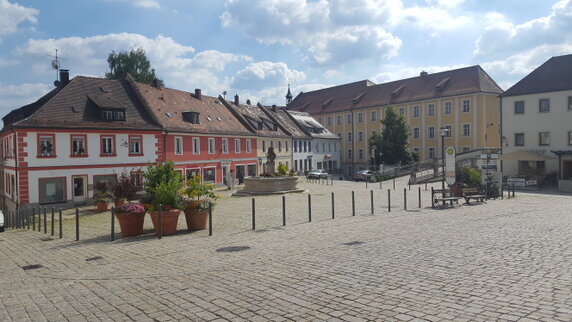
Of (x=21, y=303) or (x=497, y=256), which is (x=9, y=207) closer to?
(x=21, y=303)

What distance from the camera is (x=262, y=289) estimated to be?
6.95m

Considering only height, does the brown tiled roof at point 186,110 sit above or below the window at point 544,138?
above

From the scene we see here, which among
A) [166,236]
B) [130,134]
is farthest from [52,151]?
[166,236]

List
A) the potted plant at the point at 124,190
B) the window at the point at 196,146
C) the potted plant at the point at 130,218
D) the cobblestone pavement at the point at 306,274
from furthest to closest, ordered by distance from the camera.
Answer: the window at the point at 196,146 → the potted plant at the point at 124,190 → the potted plant at the point at 130,218 → the cobblestone pavement at the point at 306,274

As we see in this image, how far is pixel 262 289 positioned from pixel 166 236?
6.36 metres

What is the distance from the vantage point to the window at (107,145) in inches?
1179

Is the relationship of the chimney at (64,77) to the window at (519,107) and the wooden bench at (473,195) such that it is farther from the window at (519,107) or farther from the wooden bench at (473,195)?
the window at (519,107)

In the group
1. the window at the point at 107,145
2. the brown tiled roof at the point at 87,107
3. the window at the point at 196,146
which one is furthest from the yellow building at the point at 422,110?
the window at the point at 107,145

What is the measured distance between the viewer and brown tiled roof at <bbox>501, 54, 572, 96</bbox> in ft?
117

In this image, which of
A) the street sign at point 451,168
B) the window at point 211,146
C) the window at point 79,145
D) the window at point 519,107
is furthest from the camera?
the window at point 211,146

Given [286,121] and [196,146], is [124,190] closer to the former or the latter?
[196,146]

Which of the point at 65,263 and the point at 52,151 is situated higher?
the point at 52,151

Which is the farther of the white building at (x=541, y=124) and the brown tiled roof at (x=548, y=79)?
the brown tiled roof at (x=548, y=79)

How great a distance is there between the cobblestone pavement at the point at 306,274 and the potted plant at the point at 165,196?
1.71 feet
